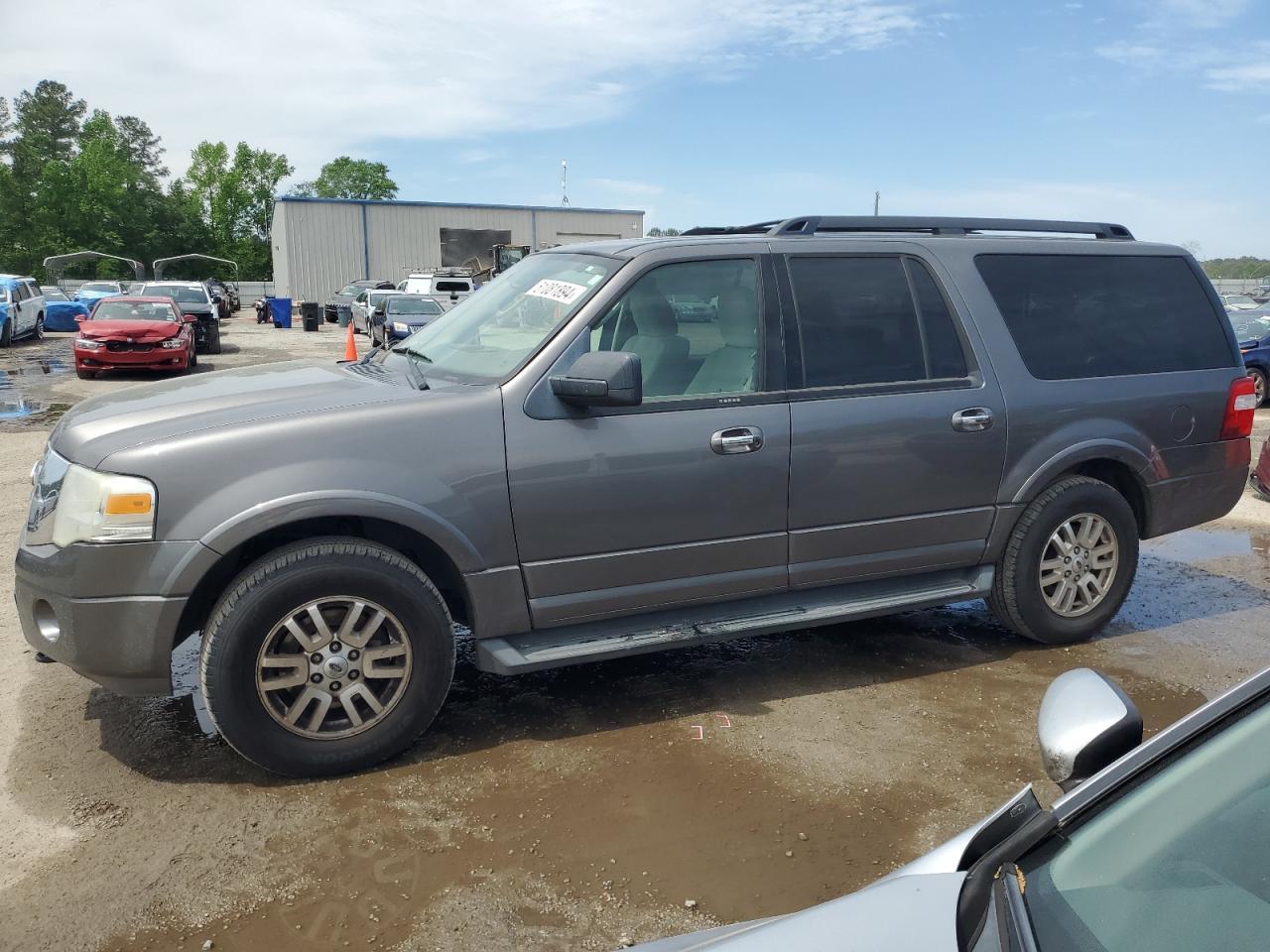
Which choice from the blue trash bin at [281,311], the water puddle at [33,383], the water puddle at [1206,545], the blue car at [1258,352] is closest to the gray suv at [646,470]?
the water puddle at [1206,545]

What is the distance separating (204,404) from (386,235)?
4712 cm

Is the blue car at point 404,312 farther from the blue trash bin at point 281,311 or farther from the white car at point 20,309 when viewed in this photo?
the blue trash bin at point 281,311

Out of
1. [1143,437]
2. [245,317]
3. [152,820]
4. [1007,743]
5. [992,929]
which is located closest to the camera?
[992,929]

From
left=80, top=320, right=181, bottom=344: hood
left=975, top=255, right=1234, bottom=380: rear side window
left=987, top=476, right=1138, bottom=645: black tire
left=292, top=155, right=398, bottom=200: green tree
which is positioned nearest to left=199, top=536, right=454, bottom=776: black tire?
left=987, top=476, right=1138, bottom=645: black tire

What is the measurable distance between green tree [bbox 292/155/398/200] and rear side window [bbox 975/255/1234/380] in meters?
133

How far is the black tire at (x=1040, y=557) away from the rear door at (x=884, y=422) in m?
0.24

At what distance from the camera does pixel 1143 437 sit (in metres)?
5.17

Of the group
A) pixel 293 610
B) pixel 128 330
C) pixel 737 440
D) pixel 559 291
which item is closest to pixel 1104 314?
pixel 737 440

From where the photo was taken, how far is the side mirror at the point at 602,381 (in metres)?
3.87

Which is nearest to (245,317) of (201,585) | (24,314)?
(24,314)

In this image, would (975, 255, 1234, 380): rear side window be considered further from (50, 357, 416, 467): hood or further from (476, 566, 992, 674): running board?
(50, 357, 416, 467): hood

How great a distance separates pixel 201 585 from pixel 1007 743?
10.3 ft

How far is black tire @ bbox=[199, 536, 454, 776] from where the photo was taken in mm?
3562

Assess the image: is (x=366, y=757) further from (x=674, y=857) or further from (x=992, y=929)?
(x=992, y=929)
